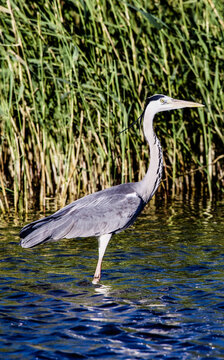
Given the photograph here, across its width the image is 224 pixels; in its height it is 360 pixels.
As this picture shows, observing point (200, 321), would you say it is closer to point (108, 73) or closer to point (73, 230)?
point (73, 230)

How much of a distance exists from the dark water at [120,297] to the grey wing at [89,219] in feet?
1.15

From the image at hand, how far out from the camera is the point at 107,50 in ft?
26.5

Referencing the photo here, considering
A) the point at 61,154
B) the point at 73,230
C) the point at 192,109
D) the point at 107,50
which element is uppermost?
the point at 107,50

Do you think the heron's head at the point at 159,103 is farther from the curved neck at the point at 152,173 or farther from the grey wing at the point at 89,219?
the grey wing at the point at 89,219

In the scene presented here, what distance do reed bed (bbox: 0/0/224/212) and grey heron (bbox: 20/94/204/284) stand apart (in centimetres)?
166

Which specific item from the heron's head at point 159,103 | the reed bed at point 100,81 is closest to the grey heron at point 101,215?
the heron's head at point 159,103

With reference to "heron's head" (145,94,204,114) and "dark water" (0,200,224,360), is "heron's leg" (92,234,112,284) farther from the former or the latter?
"heron's head" (145,94,204,114)

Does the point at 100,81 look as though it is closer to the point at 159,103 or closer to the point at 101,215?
the point at 159,103

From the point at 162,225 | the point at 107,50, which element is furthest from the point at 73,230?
the point at 107,50

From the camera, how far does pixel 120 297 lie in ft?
17.2

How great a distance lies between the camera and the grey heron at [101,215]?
6.13 metres

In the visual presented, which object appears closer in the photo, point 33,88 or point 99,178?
point 33,88

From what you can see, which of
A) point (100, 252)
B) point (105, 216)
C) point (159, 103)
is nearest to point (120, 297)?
point (100, 252)

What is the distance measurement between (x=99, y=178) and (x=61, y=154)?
96cm
